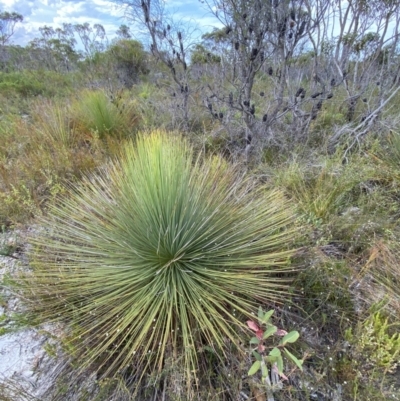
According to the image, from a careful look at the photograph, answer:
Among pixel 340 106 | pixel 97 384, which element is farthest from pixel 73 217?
pixel 340 106

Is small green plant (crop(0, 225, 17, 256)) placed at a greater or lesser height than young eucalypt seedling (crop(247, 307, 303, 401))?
greater

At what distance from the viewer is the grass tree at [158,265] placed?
1.14m

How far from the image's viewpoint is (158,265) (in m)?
1.33

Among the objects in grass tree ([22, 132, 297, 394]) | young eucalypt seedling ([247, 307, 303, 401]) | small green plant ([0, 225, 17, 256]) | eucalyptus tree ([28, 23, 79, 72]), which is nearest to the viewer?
young eucalypt seedling ([247, 307, 303, 401])

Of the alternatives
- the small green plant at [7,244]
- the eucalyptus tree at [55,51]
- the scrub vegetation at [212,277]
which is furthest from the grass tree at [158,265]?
the eucalyptus tree at [55,51]

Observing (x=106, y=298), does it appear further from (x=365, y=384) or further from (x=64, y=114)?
(x=64, y=114)

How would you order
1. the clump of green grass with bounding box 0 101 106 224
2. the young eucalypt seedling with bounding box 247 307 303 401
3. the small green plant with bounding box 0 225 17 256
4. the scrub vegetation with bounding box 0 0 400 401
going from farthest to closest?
1. the clump of green grass with bounding box 0 101 106 224
2. the small green plant with bounding box 0 225 17 256
3. the scrub vegetation with bounding box 0 0 400 401
4. the young eucalypt seedling with bounding box 247 307 303 401

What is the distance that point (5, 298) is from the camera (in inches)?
55.5

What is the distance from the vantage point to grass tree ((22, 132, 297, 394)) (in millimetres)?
1143

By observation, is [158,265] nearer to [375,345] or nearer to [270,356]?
[270,356]

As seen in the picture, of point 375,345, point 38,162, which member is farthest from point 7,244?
point 375,345

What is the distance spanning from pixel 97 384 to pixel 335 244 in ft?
5.25

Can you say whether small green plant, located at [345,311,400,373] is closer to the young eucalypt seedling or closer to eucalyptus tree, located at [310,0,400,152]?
the young eucalypt seedling

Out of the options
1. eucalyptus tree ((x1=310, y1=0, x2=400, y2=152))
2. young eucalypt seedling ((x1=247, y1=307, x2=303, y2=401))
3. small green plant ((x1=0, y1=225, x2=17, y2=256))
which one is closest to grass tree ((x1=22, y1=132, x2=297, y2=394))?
young eucalypt seedling ((x1=247, y1=307, x2=303, y2=401))
